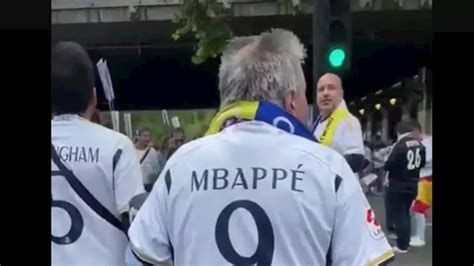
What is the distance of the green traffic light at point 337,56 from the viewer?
25.3 ft

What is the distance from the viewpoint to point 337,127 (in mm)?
6992

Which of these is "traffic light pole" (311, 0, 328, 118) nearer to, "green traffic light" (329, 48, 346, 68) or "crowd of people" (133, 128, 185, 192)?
"green traffic light" (329, 48, 346, 68)

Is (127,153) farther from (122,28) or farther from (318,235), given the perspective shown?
(122,28)

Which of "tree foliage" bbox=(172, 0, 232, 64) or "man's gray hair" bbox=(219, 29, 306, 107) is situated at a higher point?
"tree foliage" bbox=(172, 0, 232, 64)

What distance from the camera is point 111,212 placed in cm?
381

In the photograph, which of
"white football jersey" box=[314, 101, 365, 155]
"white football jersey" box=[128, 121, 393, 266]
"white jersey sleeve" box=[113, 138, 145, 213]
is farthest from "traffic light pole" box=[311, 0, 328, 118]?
"white football jersey" box=[128, 121, 393, 266]

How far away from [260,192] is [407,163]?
9551mm

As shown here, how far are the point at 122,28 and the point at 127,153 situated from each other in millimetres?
15842

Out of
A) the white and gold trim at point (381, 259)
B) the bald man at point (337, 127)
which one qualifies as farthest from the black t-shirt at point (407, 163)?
the white and gold trim at point (381, 259)

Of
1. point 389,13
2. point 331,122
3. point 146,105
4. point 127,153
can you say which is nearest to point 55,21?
point 146,105

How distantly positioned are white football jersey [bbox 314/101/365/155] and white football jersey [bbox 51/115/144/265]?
3.33m

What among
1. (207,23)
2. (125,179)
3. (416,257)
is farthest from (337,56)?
(207,23)

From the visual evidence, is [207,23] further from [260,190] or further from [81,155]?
[260,190]

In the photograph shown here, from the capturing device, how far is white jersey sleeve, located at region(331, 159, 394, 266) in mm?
2824
